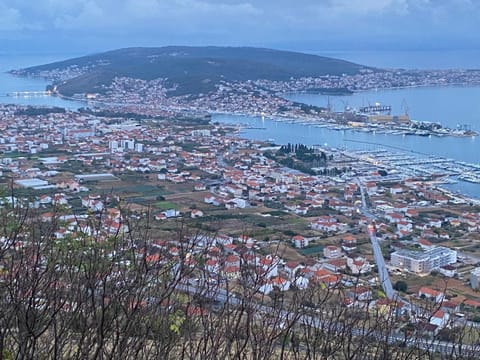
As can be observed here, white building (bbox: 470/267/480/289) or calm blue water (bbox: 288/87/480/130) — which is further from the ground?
calm blue water (bbox: 288/87/480/130)

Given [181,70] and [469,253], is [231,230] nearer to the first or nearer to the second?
[469,253]

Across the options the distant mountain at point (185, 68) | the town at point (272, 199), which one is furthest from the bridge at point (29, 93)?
the town at point (272, 199)

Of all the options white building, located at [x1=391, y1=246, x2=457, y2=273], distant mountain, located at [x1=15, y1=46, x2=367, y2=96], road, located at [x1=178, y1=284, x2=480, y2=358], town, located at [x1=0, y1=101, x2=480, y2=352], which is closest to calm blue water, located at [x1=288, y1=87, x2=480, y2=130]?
distant mountain, located at [x1=15, y1=46, x2=367, y2=96]

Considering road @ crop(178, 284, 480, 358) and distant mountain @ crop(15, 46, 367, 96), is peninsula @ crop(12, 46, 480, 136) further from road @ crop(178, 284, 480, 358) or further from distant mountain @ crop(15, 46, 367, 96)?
road @ crop(178, 284, 480, 358)

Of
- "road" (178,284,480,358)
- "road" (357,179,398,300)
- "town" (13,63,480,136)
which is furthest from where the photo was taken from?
"town" (13,63,480,136)

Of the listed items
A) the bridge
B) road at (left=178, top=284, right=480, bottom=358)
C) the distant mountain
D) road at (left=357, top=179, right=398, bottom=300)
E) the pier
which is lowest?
road at (left=357, top=179, right=398, bottom=300)

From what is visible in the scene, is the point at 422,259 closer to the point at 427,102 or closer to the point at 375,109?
the point at 375,109
